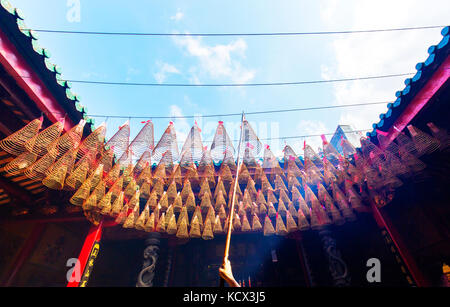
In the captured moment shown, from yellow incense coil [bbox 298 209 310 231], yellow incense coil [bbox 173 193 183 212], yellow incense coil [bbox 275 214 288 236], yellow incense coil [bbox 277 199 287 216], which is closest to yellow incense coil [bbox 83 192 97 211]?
yellow incense coil [bbox 173 193 183 212]

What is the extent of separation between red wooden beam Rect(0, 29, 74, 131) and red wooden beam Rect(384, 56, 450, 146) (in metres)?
8.64

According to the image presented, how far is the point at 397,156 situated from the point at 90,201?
848cm

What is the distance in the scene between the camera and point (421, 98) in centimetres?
479

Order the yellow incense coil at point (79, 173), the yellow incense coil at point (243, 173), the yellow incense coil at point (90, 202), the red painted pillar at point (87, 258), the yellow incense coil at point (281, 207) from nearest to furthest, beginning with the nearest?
the yellow incense coil at point (79, 173) < the yellow incense coil at point (90, 202) < the red painted pillar at point (87, 258) < the yellow incense coil at point (243, 173) < the yellow incense coil at point (281, 207)

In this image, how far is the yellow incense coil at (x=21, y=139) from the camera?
394 cm

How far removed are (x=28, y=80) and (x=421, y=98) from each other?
8792mm

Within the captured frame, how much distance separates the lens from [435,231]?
6.41 m

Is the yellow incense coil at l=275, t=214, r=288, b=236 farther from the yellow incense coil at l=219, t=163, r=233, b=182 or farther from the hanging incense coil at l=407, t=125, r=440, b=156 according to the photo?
the hanging incense coil at l=407, t=125, r=440, b=156

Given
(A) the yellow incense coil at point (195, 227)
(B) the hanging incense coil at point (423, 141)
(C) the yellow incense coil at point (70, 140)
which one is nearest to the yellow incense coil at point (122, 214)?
(A) the yellow incense coil at point (195, 227)

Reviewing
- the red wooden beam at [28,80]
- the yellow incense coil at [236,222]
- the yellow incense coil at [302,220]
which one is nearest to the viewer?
the red wooden beam at [28,80]

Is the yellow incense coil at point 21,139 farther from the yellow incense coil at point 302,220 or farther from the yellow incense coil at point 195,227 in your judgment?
the yellow incense coil at point 302,220

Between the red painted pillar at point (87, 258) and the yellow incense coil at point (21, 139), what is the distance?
12.7 feet

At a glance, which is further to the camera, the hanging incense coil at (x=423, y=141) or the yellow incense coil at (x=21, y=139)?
the hanging incense coil at (x=423, y=141)

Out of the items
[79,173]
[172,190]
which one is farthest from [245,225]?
[79,173]
